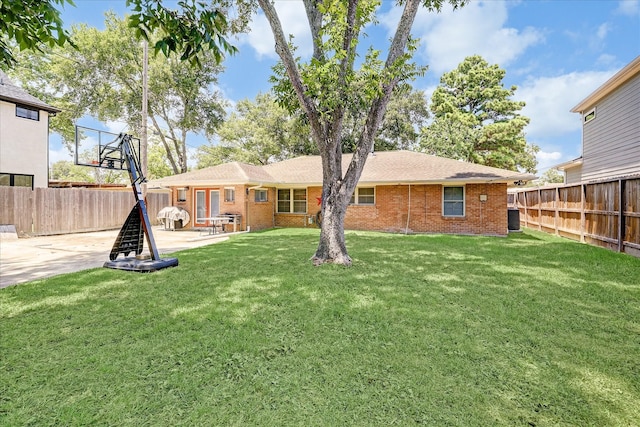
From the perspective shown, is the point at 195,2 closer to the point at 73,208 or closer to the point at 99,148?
the point at 99,148

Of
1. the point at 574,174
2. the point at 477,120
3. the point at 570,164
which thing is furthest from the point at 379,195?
the point at 477,120

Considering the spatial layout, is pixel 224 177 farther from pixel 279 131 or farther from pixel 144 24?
pixel 279 131

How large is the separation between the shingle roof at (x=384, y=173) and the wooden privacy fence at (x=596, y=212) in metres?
1.74

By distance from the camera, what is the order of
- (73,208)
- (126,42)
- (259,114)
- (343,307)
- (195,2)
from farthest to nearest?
1. (259,114)
2. (126,42)
3. (73,208)
4. (343,307)
5. (195,2)

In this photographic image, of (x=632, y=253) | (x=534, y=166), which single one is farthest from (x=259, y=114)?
(x=534, y=166)

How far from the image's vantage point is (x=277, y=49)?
6551mm

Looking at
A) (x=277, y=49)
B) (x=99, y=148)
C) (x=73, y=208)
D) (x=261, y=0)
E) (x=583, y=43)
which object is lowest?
(x=73, y=208)

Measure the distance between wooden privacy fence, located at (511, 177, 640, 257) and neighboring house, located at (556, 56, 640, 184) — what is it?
6.53 ft

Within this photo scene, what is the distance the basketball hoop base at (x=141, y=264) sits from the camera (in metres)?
6.24

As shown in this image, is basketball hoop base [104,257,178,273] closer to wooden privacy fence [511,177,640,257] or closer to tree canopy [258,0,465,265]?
tree canopy [258,0,465,265]

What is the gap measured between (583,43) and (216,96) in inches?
937

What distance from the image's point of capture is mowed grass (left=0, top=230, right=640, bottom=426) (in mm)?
2154

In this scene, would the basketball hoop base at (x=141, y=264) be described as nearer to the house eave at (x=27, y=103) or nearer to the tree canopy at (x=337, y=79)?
the tree canopy at (x=337, y=79)

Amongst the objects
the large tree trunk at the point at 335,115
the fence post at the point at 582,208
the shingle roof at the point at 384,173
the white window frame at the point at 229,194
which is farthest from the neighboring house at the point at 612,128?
the white window frame at the point at 229,194
